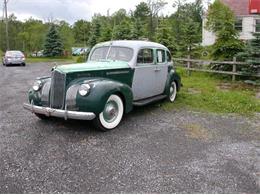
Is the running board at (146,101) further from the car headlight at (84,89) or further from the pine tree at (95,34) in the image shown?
the pine tree at (95,34)

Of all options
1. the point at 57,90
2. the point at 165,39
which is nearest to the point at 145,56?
the point at 57,90

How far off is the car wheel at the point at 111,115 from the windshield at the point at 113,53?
4.24ft

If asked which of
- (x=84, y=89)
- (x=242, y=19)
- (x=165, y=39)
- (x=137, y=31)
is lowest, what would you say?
(x=84, y=89)

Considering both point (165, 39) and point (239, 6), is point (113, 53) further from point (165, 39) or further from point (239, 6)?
point (239, 6)

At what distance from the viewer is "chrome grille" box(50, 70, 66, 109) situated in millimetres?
5672

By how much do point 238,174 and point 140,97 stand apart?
139 inches

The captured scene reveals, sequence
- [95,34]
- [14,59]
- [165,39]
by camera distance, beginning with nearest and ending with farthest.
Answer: [165,39]
[14,59]
[95,34]

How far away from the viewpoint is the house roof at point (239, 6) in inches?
1157

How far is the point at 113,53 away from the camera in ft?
23.7

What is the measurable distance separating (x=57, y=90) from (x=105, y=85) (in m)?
0.88

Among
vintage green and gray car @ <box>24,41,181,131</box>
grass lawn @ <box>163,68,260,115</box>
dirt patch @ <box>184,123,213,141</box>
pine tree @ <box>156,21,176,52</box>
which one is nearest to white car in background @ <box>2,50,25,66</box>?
pine tree @ <box>156,21,176,52</box>

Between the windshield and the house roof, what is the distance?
2493 cm

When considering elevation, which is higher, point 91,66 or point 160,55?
point 160,55

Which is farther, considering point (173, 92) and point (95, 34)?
point (95, 34)
